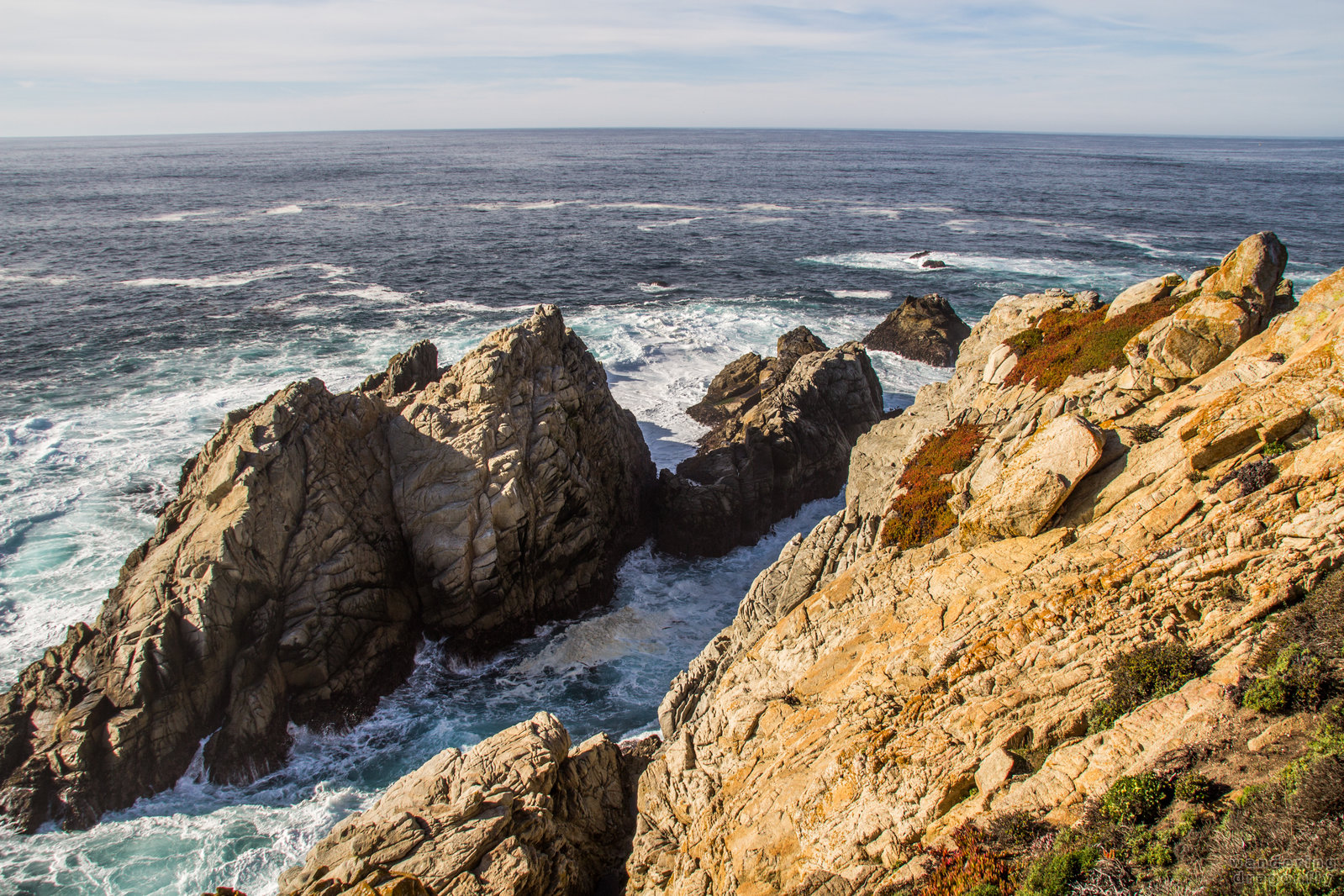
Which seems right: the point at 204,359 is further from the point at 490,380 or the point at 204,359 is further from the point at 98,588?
the point at 490,380

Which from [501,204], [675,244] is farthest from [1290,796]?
[501,204]

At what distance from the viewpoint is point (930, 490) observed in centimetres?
1720

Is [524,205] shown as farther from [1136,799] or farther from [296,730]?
[1136,799]

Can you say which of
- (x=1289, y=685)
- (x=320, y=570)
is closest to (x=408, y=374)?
(x=320, y=570)

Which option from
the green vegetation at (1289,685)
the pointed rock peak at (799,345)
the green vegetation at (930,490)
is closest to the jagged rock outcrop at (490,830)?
the green vegetation at (930,490)

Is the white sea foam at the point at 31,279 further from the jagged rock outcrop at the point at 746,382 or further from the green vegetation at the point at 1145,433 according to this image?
the green vegetation at the point at 1145,433

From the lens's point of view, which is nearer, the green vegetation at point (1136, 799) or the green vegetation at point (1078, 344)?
the green vegetation at point (1136, 799)

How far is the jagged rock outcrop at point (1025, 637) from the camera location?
424 inches

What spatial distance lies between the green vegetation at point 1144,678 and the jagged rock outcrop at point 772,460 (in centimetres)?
2031

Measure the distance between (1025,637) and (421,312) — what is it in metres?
56.5

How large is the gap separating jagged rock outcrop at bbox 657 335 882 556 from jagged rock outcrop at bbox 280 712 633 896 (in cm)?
1454

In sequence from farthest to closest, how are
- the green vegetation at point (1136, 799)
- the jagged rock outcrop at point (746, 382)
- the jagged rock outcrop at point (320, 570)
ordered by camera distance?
the jagged rock outcrop at point (746, 382)
the jagged rock outcrop at point (320, 570)
the green vegetation at point (1136, 799)

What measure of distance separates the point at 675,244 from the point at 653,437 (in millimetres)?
53766

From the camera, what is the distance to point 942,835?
10.9 meters
